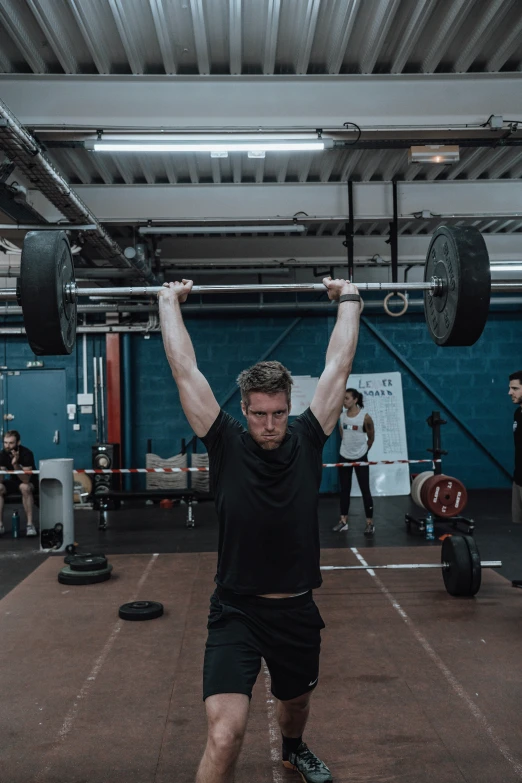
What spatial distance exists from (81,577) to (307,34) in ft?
11.3

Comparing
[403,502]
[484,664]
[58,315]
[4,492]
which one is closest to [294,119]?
[58,315]

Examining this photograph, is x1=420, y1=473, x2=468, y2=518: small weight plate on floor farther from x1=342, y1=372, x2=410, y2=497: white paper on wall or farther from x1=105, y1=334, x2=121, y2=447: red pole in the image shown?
x1=105, y1=334, x2=121, y2=447: red pole

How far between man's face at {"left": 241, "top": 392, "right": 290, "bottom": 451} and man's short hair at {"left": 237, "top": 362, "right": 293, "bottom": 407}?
1cm

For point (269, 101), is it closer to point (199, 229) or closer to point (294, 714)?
point (199, 229)

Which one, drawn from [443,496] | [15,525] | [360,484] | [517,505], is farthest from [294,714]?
[15,525]

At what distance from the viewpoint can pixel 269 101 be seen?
3.71m

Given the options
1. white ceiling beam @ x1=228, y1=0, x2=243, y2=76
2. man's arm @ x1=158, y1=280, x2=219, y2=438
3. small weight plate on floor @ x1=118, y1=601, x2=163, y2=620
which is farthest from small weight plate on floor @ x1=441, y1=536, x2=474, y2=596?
white ceiling beam @ x1=228, y1=0, x2=243, y2=76

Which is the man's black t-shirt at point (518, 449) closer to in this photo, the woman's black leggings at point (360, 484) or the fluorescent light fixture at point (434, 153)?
the fluorescent light fixture at point (434, 153)

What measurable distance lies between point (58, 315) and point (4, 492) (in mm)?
4472

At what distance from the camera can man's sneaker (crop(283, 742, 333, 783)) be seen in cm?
194

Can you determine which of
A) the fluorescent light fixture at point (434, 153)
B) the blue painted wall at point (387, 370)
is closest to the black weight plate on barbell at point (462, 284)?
the fluorescent light fixture at point (434, 153)

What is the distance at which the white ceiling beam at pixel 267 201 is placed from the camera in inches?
207

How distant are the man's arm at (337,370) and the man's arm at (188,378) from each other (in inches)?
11.4

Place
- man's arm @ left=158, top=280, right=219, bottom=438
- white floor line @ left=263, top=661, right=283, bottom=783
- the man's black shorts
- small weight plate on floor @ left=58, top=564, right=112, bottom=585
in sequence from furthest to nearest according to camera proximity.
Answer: small weight plate on floor @ left=58, top=564, right=112, bottom=585
white floor line @ left=263, top=661, right=283, bottom=783
man's arm @ left=158, top=280, right=219, bottom=438
the man's black shorts
